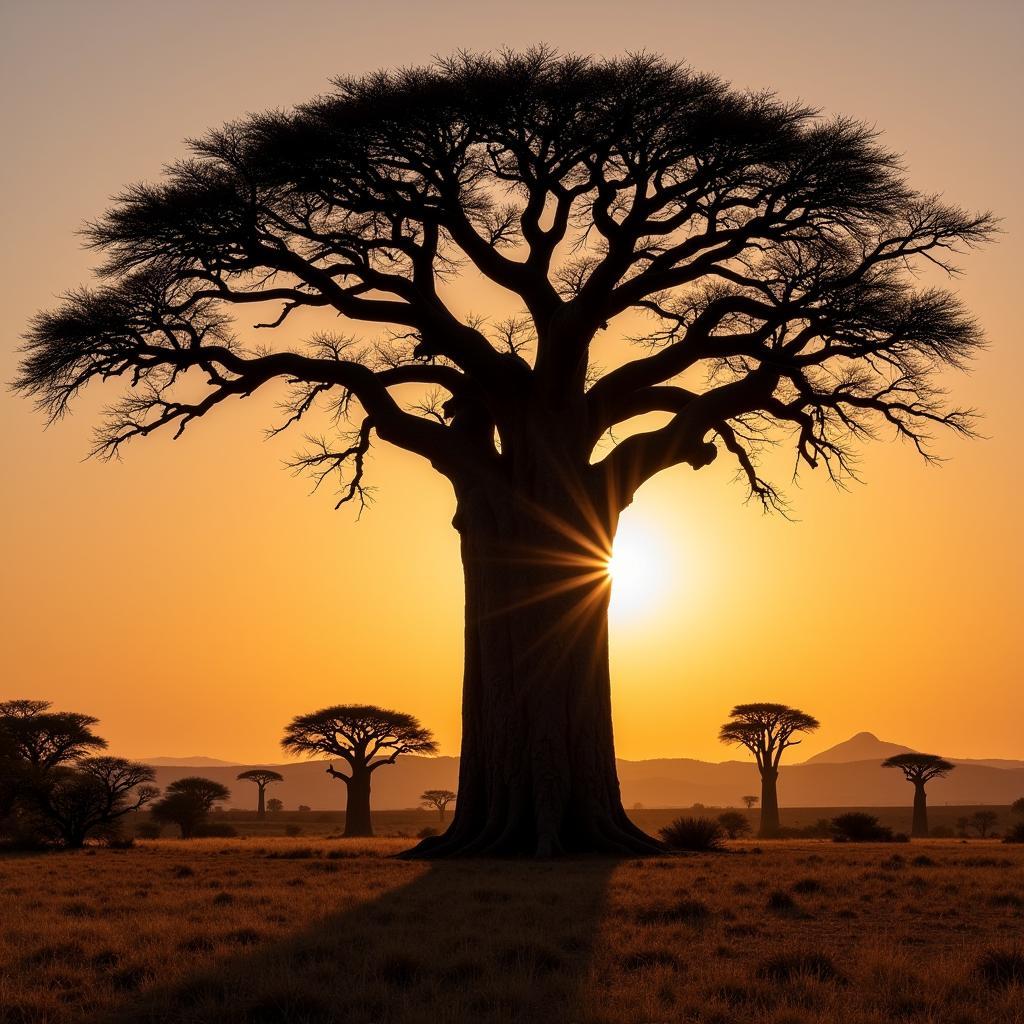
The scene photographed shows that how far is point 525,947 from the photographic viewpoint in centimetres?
798

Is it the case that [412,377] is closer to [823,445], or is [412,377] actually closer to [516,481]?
[516,481]

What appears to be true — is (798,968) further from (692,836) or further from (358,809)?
(358,809)

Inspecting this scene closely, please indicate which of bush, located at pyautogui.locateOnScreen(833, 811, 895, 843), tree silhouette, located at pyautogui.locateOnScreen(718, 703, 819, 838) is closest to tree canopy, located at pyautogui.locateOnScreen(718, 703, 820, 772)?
tree silhouette, located at pyautogui.locateOnScreen(718, 703, 819, 838)

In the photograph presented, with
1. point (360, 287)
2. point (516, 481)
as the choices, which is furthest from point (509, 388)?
point (360, 287)

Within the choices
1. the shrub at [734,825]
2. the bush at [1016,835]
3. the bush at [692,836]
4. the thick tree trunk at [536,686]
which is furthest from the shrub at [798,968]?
the shrub at [734,825]

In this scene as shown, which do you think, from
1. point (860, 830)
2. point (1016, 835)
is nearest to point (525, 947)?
point (860, 830)

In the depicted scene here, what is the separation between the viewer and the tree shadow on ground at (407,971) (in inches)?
246

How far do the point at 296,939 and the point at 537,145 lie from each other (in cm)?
1189

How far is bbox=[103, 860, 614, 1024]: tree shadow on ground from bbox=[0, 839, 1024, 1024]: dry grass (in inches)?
0.7

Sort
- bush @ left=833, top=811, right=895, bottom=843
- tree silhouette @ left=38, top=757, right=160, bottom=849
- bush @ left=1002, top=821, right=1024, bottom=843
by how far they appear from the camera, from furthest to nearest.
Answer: bush @ left=1002, top=821, right=1024, bottom=843
tree silhouette @ left=38, top=757, right=160, bottom=849
bush @ left=833, top=811, right=895, bottom=843

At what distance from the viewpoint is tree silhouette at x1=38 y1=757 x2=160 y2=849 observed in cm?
2828

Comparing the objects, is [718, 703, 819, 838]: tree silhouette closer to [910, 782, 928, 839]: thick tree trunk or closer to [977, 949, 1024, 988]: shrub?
[910, 782, 928, 839]: thick tree trunk

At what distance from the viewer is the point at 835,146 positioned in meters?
17.7

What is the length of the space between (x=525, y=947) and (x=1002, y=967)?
2755 millimetres
